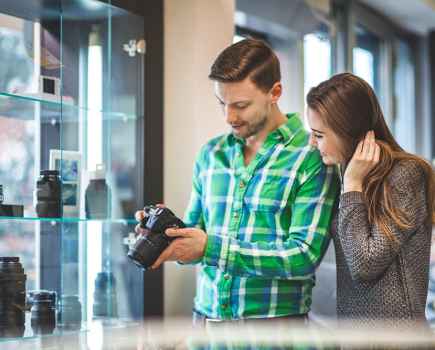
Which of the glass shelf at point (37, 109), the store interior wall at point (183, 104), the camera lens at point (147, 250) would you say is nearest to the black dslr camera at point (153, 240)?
the camera lens at point (147, 250)

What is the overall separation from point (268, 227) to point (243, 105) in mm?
294

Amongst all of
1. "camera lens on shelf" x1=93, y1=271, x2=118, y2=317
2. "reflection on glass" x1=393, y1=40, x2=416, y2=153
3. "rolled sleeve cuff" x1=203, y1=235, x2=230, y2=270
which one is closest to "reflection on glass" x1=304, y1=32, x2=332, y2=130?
"reflection on glass" x1=393, y1=40, x2=416, y2=153

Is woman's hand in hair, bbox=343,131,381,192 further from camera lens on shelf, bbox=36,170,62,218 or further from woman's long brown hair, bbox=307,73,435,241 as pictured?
camera lens on shelf, bbox=36,170,62,218

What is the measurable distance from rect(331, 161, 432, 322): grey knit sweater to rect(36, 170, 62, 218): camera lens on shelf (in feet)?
2.46

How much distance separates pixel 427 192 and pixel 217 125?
3.16 ft

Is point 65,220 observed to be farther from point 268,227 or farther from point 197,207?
point 268,227

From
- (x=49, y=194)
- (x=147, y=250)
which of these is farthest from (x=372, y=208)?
(x=49, y=194)

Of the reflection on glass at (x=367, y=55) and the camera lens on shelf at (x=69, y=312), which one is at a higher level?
the reflection on glass at (x=367, y=55)

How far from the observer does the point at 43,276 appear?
1.99 meters

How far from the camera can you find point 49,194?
6.28 feet

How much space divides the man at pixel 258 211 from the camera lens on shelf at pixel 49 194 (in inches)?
15.5

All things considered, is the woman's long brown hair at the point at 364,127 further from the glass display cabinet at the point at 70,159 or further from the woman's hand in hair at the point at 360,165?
the glass display cabinet at the point at 70,159

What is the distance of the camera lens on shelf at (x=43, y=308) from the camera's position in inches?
71.4

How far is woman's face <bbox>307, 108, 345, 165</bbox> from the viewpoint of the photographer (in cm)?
166
